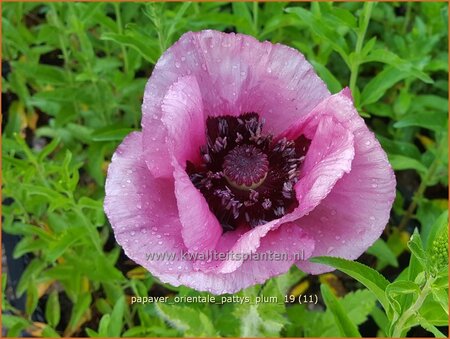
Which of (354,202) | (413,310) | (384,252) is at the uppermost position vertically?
(354,202)

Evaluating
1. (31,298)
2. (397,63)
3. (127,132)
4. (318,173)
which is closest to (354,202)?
(318,173)

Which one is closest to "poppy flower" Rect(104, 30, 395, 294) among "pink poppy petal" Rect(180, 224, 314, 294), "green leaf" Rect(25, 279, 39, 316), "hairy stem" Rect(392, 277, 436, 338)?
"pink poppy petal" Rect(180, 224, 314, 294)

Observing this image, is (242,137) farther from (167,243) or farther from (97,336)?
(97,336)

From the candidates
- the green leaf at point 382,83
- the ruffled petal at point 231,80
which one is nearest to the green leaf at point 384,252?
the green leaf at point 382,83

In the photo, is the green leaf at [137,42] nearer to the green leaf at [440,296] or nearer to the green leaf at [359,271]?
the green leaf at [359,271]

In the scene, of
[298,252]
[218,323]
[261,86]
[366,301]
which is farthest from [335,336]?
[261,86]

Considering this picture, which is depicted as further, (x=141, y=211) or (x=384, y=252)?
(x=384, y=252)

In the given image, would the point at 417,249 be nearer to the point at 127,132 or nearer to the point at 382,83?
the point at 382,83

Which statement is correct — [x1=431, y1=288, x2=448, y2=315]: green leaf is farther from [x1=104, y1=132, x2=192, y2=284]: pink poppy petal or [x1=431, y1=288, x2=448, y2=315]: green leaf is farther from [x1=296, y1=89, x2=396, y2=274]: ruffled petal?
[x1=104, y1=132, x2=192, y2=284]: pink poppy petal
